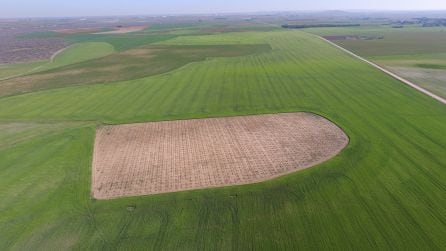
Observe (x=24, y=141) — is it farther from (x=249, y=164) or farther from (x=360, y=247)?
(x=360, y=247)

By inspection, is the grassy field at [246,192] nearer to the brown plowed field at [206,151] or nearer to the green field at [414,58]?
the brown plowed field at [206,151]

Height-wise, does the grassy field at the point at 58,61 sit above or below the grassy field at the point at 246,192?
above

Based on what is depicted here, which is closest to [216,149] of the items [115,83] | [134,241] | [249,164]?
[249,164]

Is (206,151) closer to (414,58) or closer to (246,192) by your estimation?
(246,192)

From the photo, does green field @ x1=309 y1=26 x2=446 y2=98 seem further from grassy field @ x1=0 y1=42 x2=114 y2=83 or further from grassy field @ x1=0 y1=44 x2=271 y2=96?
grassy field @ x1=0 y1=42 x2=114 y2=83

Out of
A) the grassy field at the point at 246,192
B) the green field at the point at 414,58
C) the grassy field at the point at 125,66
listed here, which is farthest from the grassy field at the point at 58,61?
the green field at the point at 414,58

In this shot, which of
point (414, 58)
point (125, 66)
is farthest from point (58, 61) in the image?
point (414, 58)
